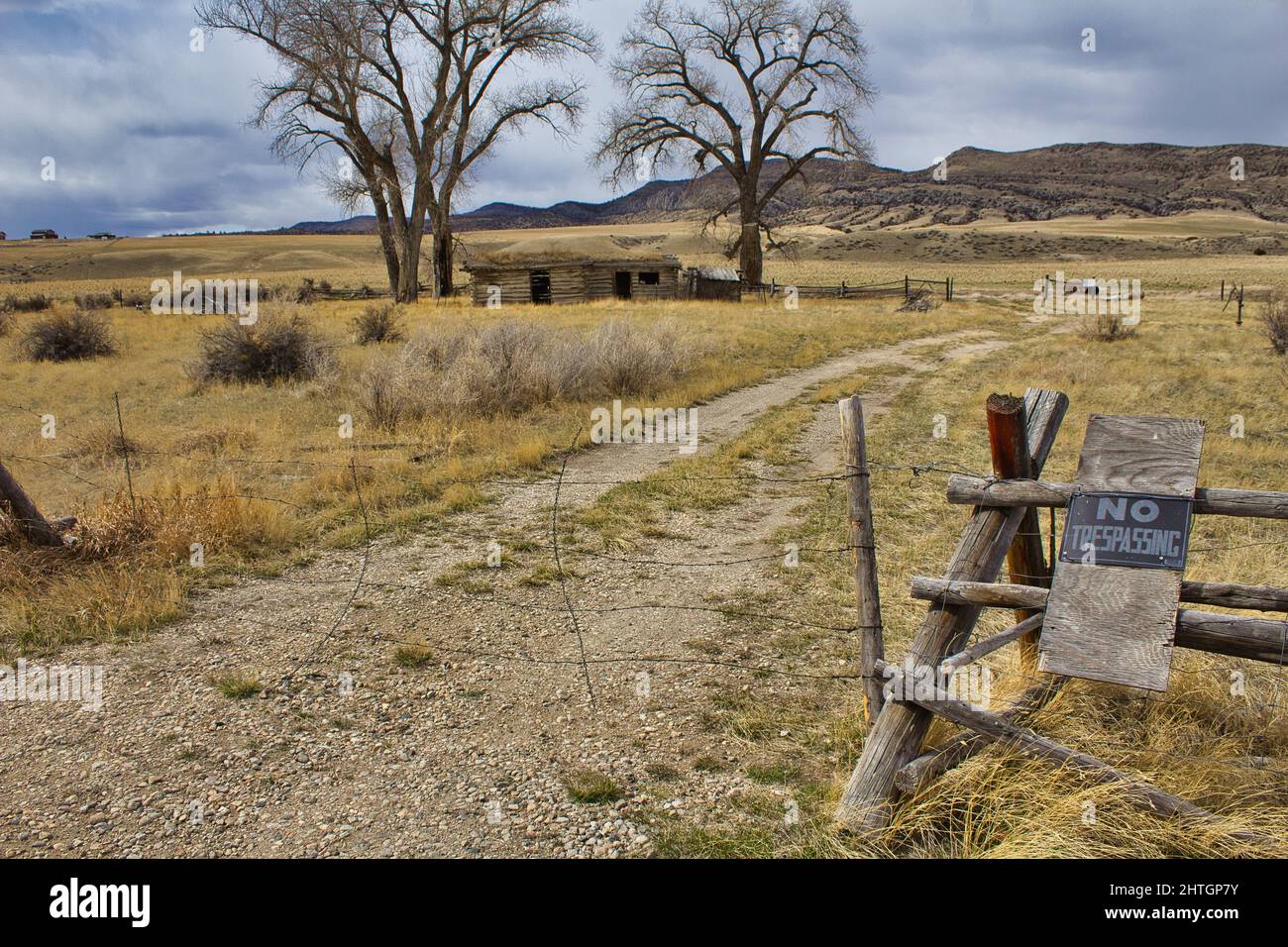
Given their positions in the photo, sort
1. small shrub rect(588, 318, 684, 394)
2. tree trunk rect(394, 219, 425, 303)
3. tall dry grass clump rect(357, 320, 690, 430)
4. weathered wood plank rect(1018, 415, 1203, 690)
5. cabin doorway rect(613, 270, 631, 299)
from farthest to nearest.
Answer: cabin doorway rect(613, 270, 631, 299) → tree trunk rect(394, 219, 425, 303) → small shrub rect(588, 318, 684, 394) → tall dry grass clump rect(357, 320, 690, 430) → weathered wood plank rect(1018, 415, 1203, 690)

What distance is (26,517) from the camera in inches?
225

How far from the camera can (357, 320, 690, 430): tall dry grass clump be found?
10898 mm

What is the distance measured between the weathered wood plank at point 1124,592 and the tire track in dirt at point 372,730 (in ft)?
5.05

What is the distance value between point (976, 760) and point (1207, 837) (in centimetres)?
75

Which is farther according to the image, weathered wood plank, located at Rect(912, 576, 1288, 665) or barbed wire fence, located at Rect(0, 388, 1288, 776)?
barbed wire fence, located at Rect(0, 388, 1288, 776)

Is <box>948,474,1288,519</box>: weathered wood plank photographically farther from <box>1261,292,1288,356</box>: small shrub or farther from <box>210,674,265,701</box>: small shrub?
<box>1261,292,1288,356</box>: small shrub

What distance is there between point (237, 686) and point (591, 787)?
2123mm

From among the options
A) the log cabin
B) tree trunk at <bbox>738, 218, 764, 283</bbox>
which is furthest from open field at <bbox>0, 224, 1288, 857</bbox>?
tree trunk at <bbox>738, 218, 764, 283</bbox>

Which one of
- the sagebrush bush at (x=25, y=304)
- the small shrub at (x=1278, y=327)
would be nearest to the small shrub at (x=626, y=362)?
the small shrub at (x=1278, y=327)

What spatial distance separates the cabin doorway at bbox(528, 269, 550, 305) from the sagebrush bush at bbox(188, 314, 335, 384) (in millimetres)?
17687

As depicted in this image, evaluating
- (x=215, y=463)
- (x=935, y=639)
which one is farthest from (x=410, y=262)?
(x=935, y=639)

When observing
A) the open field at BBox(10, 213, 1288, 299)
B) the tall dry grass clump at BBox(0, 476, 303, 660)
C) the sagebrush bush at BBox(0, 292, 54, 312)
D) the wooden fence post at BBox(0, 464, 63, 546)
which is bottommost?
the tall dry grass clump at BBox(0, 476, 303, 660)

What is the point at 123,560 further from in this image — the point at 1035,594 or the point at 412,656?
the point at 1035,594

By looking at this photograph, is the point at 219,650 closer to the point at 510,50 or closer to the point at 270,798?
the point at 270,798
